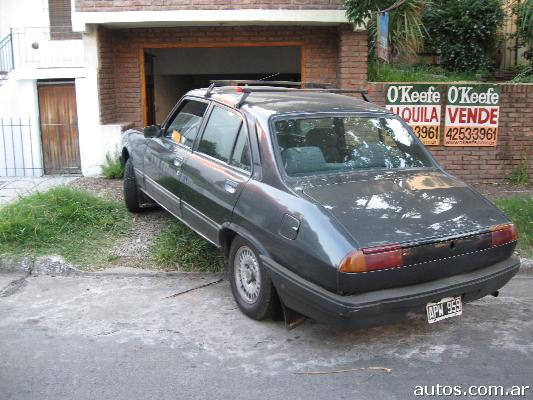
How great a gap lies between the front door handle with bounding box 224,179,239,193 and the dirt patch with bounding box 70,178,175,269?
1.60 metres

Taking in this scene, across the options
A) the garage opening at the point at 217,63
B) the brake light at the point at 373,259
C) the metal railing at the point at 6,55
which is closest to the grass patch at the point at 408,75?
the garage opening at the point at 217,63

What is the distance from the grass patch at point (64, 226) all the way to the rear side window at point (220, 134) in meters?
1.72

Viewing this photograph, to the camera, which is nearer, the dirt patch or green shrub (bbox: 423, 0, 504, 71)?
the dirt patch

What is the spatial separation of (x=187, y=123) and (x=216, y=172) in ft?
3.69

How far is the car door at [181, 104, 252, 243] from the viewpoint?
187 inches

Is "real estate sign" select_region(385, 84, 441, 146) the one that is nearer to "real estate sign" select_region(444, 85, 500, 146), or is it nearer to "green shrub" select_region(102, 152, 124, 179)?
"real estate sign" select_region(444, 85, 500, 146)

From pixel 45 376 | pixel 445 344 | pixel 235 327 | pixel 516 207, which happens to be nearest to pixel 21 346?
pixel 45 376

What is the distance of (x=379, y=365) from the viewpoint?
395 cm

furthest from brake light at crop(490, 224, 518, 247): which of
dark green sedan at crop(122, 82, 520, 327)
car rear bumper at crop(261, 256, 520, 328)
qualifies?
car rear bumper at crop(261, 256, 520, 328)

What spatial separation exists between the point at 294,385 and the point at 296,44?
7.11m

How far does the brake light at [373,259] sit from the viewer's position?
3607mm

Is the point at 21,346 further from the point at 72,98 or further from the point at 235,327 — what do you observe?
the point at 72,98

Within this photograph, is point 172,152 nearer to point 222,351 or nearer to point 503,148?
point 222,351

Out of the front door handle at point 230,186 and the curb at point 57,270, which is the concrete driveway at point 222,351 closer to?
the curb at point 57,270
